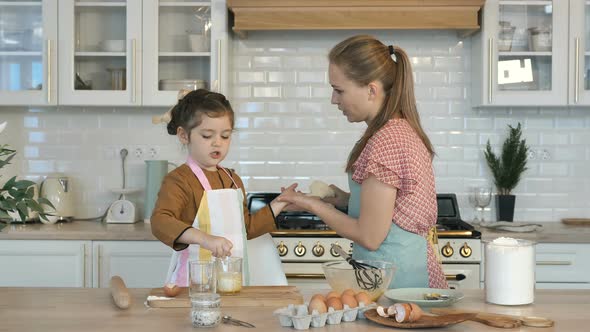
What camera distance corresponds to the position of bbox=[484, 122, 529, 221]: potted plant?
4.69 meters

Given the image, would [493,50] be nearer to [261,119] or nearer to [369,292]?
[261,119]

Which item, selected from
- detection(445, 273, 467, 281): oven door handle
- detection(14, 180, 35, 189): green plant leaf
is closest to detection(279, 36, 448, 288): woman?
detection(14, 180, 35, 189): green plant leaf

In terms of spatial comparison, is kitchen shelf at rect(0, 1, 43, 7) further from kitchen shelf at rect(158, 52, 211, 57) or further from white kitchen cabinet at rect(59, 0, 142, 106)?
kitchen shelf at rect(158, 52, 211, 57)

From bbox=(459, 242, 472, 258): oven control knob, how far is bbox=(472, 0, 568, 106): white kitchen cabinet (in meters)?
0.82

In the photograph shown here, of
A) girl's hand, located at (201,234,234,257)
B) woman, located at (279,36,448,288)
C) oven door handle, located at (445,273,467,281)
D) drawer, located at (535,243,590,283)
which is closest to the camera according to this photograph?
girl's hand, located at (201,234,234,257)

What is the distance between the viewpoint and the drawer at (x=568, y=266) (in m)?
4.20

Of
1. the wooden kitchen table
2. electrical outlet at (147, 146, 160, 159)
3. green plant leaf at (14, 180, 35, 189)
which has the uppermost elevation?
electrical outlet at (147, 146, 160, 159)

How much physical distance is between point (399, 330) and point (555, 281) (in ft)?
8.01

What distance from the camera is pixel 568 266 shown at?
420cm

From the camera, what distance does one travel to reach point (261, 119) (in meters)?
4.84

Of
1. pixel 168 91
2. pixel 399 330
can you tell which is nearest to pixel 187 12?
pixel 168 91

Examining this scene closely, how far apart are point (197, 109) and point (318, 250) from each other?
1.50 m

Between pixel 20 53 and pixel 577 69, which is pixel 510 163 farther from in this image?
pixel 20 53

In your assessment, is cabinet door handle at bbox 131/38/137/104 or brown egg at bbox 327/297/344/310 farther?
cabinet door handle at bbox 131/38/137/104
